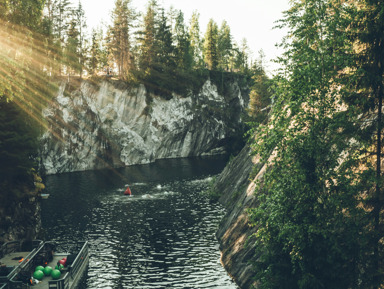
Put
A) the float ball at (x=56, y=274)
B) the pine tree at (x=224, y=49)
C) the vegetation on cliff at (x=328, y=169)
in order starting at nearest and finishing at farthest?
the vegetation on cliff at (x=328, y=169) → the float ball at (x=56, y=274) → the pine tree at (x=224, y=49)

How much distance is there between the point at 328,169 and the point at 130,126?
246 ft

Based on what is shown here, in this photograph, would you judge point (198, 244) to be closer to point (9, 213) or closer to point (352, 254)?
point (9, 213)

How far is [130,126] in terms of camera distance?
3388 inches

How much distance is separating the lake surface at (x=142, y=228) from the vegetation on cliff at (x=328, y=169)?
1143 cm

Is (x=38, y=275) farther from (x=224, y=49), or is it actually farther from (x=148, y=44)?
(x=224, y=49)

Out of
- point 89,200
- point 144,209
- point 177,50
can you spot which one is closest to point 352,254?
point 144,209

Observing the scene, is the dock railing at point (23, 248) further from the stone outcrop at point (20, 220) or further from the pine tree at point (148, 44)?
the pine tree at point (148, 44)

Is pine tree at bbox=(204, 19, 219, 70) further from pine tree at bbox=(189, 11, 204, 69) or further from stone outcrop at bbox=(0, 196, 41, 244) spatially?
stone outcrop at bbox=(0, 196, 41, 244)

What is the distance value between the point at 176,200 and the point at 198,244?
16.5 meters

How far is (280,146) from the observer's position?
15.5m

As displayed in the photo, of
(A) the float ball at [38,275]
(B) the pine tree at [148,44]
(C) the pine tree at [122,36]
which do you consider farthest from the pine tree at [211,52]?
(A) the float ball at [38,275]

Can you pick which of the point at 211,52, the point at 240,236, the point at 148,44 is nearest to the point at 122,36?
the point at 148,44

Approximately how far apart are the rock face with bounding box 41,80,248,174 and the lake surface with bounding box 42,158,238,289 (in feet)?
41.9

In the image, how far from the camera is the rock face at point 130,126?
245ft
